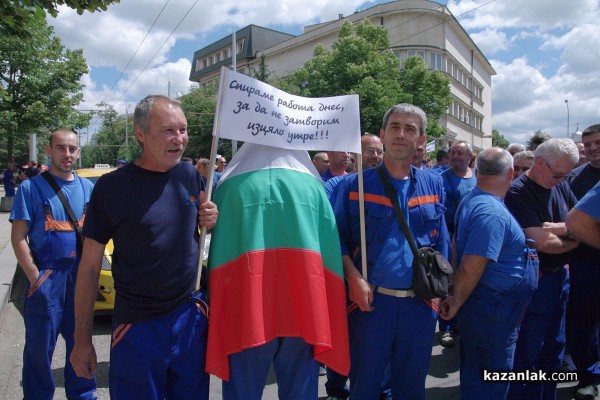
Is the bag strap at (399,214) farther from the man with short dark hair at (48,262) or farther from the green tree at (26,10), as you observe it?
the green tree at (26,10)

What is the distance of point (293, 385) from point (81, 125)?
790 inches

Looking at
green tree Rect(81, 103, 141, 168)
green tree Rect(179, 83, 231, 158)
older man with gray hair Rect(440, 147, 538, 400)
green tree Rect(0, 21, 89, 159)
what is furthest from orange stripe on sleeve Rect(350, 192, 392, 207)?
green tree Rect(81, 103, 141, 168)

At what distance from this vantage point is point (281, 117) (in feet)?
8.45

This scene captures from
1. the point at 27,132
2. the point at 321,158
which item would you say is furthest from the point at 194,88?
the point at 321,158

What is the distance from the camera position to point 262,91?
2.57 m

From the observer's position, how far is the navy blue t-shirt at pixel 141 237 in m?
2.28

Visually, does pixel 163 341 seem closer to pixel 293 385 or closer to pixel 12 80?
pixel 293 385

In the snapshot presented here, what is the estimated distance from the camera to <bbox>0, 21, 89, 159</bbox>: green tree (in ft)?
52.5

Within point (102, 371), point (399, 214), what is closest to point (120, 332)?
point (399, 214)

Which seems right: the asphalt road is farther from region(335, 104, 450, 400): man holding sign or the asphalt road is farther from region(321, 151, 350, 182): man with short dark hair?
region(321, 151, 350, 182): man with short dark hair

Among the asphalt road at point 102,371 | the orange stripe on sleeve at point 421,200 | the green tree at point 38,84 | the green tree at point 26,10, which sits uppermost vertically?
the green tree at point 38,84

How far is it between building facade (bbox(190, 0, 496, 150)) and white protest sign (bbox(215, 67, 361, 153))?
2707 centimetres

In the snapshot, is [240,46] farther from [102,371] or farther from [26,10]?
[102,371]

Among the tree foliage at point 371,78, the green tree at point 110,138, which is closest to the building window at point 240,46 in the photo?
the green tree at point 110,138
